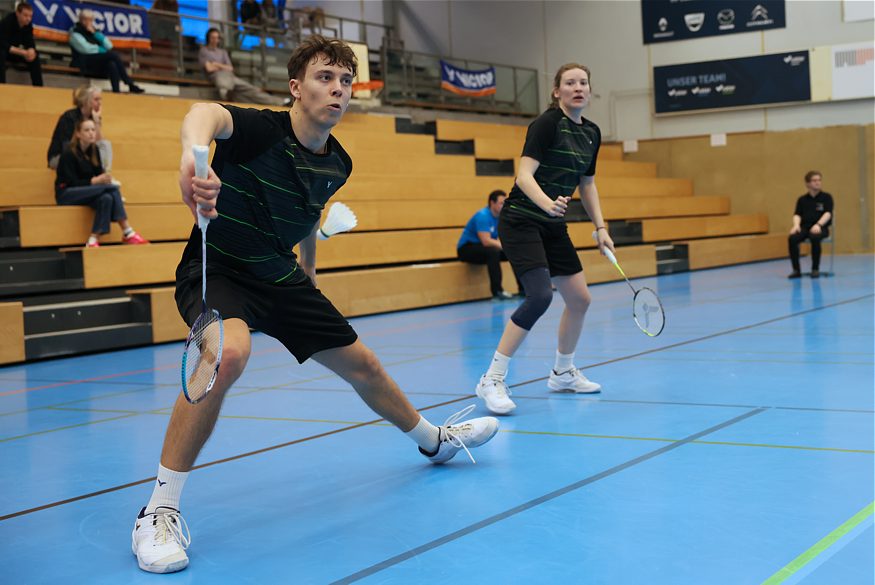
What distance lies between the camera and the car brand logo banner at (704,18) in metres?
19.0

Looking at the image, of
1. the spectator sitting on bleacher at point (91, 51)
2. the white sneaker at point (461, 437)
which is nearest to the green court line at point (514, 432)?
the white sneaker at point (461, 437)

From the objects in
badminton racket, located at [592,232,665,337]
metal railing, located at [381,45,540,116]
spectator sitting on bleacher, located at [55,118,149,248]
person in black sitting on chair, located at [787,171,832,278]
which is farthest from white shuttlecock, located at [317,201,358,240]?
metal railing, located at [381,45,540,116]

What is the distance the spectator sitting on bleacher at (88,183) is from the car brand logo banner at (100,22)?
3.45 metres

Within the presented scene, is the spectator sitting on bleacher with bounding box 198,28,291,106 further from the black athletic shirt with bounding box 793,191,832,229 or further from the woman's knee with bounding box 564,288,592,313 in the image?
the woman's knee with bounding box 564,288,592,313

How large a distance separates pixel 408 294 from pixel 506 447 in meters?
7.45

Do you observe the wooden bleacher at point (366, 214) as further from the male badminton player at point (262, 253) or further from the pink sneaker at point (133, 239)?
the male badminton player at point (262, 253)

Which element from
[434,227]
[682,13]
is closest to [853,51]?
Result: [682,13]

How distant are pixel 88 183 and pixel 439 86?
10.2 meters

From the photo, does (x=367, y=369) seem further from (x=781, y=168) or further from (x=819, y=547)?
(x=781, y=168)

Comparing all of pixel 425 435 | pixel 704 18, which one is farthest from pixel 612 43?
pixel 425 435

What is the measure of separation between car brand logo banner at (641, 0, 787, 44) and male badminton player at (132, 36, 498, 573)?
58.1 ft

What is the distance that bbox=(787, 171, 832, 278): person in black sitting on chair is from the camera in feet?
42.8

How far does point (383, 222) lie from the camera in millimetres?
12398

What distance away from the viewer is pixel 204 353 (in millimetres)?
2738
